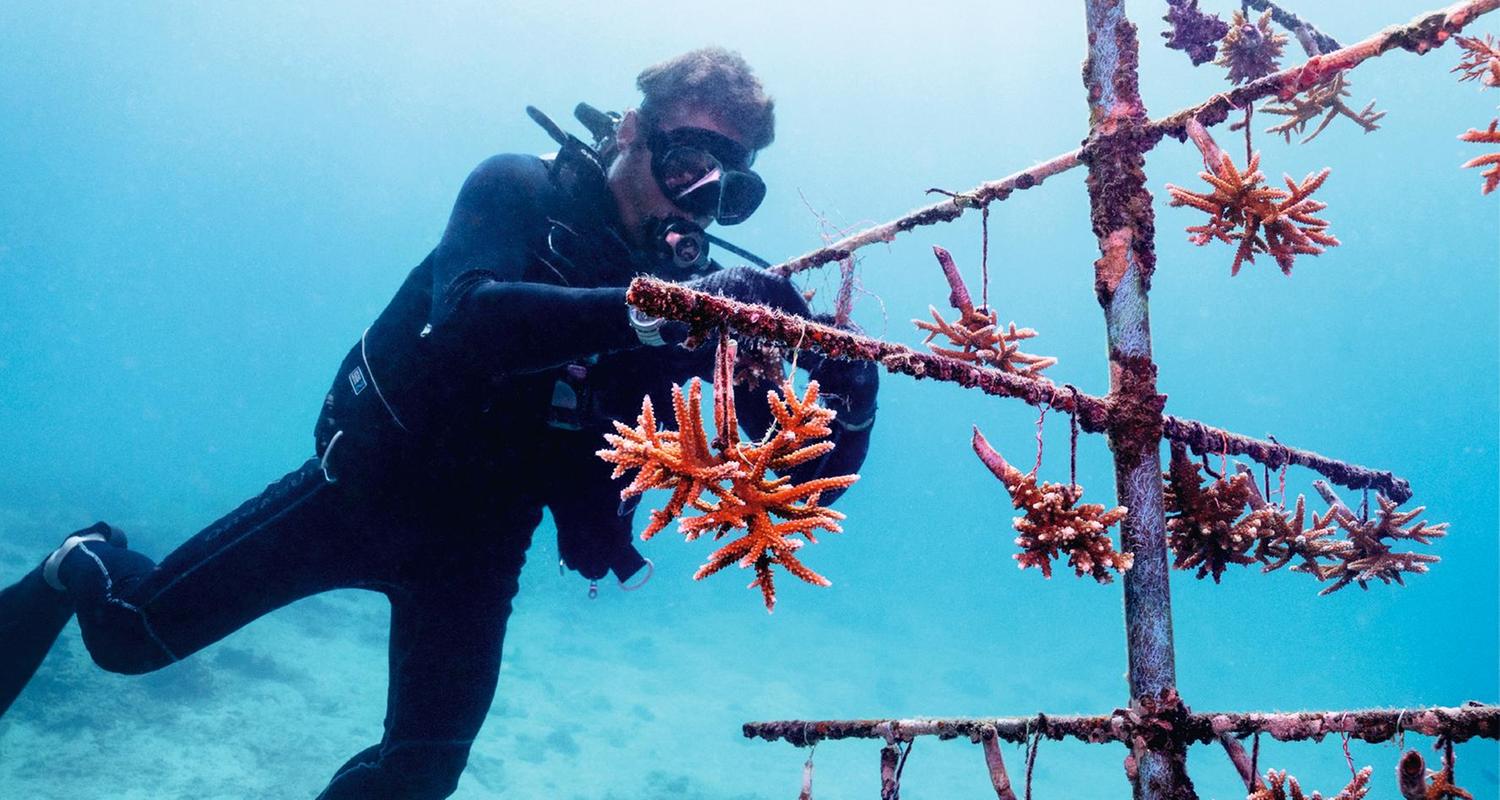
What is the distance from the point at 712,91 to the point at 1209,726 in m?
4.18

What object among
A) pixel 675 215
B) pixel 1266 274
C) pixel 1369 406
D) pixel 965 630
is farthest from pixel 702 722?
pixel 1369 406

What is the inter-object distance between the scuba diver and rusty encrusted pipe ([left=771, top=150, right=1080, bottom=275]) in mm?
821

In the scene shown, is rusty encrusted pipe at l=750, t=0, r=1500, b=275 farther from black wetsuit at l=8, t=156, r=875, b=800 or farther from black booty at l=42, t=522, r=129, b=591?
black booty at l=42, t=522, r=129, b=591

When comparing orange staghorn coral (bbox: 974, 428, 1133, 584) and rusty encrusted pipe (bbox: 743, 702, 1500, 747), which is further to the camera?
orange staghorn coral (bbox: 974, 428, 1133, 584)

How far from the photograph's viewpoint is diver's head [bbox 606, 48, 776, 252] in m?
4.32

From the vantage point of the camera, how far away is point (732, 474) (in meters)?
1.63

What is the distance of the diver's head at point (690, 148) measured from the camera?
4316mm

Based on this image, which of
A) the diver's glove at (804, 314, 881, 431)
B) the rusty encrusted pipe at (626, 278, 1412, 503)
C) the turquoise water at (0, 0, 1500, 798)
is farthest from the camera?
the turquoise water at (0, 0, 1500, 798)

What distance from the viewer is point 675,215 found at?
14.3 feet

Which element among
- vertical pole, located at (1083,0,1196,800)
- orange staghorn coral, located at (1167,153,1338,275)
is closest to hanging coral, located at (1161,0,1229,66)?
vertical pole, located at (1083,0,1196,800)

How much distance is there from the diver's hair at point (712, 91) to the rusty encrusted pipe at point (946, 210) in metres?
1.29

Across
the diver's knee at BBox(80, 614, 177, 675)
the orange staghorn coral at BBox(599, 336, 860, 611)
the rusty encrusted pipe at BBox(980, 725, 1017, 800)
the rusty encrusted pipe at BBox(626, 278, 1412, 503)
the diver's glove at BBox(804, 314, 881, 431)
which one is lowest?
the rusty encrusted pipe at BBox(980, 725, 1017, 800)

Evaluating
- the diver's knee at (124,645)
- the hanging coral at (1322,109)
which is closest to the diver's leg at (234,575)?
the diver's knee at (124,645)

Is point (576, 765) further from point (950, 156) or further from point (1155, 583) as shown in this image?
point (950, 156)
